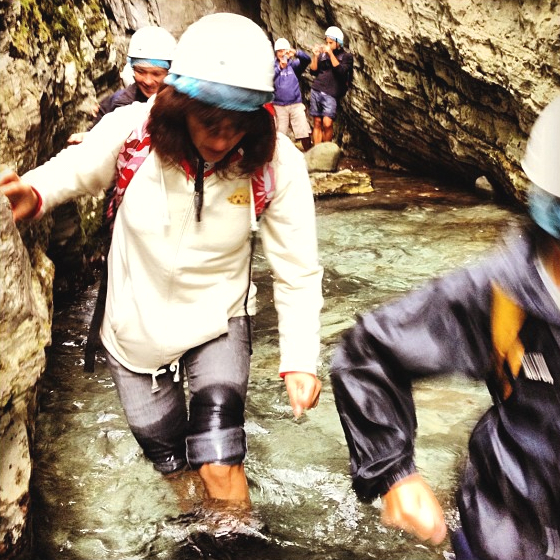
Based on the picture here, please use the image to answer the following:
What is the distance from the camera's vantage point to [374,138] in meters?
13.5

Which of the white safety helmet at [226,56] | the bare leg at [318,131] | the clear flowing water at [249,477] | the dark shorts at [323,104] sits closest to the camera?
the white safety helmet at [226,56]

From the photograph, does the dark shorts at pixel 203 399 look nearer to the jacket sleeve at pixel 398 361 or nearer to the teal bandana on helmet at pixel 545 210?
the jacket sleeve at pixel 398 361

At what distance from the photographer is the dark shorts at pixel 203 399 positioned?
2.56 metres

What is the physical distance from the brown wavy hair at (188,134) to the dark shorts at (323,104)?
10.6 m

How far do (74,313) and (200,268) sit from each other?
3.32 metres

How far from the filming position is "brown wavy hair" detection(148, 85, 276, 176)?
2.18m

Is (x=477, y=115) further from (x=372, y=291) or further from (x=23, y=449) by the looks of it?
(x=23, y=449)

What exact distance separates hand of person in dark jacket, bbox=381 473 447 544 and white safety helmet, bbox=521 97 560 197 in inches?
26.0

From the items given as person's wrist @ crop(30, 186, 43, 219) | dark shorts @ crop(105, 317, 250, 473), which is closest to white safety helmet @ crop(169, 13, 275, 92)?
person's wrist @ crop(30, 186, 43, 219)

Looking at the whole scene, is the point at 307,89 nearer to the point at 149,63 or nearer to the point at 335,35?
the point at 335,35

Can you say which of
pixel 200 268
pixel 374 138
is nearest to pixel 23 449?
pixel 200 268

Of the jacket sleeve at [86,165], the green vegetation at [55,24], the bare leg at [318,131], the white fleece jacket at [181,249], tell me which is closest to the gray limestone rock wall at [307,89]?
the green vegetation at [55,24]

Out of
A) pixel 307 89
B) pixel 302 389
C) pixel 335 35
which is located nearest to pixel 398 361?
pixel 302 389

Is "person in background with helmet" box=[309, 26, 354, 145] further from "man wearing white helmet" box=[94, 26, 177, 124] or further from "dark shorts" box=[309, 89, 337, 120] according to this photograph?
"man wearing white helmet" box=[94, 26, 177, 124]
